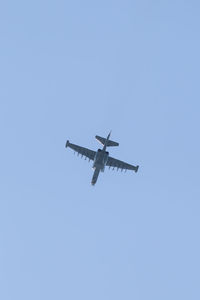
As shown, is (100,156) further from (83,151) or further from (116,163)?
(116,163)

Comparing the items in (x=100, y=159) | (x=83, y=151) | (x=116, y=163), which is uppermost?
(x=116, y=163)

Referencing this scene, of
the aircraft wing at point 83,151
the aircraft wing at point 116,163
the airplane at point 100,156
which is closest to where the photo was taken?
the airplane at point 100,156

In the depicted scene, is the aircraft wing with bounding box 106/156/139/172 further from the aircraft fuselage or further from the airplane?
the aircraft fuselage

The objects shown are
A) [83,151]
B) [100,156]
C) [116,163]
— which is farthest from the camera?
[116,163]

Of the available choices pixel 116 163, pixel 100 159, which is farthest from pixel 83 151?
pixel 100 159

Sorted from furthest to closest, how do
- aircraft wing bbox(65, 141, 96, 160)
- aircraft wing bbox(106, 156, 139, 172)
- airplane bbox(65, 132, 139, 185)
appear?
aircraft wing bbox(106, 156, 139, 172) < aircraft wing bbox(65, 141, 96, 160) < airplane bbox(65, 132, 139, 185)

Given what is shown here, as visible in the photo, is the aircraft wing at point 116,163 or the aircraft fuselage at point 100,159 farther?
the aircraft wing at point 116,163

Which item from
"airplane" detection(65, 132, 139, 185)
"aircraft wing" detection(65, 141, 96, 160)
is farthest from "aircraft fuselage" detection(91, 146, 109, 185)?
"aircraft wing" detection(65, 141, 96, 160)

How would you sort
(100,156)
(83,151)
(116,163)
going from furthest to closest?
(116,163)
(83,151)
(100,156)

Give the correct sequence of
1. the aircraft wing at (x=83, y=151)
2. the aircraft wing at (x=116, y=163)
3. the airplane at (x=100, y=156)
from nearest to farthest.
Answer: the airplane at (x=100, y=156)
the aircraft wing at (x=83, y=151)
the aircraft wing at (x=116, y=163)

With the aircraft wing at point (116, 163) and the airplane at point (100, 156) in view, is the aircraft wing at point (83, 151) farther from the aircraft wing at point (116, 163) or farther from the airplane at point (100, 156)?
the aircraft wing at point (116, 163)

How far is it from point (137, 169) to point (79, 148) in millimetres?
14126

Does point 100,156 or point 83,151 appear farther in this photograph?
point 83,151

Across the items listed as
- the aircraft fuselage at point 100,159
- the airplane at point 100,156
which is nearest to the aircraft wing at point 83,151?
the airplane at point 100,156
